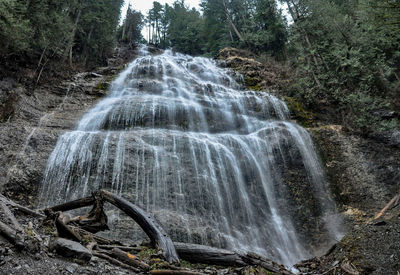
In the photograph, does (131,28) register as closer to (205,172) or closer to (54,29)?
(54,29)

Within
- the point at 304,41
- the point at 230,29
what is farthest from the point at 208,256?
the point at 230,29

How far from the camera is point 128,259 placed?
4.62 metres

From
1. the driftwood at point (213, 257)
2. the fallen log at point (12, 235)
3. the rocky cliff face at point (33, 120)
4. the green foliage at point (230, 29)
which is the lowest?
the driftwood at point (213, 257)

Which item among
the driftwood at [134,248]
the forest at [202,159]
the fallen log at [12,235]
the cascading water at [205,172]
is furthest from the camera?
the cascading water at [205,172]

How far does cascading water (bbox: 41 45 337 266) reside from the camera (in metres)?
9.23

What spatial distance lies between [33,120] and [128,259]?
10368 millimetres

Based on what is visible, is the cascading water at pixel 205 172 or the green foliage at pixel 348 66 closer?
the cascading water at pixel 205 172

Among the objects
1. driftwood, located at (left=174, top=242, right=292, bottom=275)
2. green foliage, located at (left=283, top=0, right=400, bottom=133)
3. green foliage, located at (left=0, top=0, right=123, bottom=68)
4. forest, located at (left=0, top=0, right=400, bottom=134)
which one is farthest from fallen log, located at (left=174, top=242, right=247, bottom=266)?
green foliage, located at (left=0, top=0, right=123, bottom=68)

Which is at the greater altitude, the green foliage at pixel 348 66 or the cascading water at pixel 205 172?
the green foliage at pixel 348 66

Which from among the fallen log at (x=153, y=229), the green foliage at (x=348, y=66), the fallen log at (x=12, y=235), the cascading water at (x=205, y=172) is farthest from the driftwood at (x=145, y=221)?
the green foliage at (x=348, y=66)

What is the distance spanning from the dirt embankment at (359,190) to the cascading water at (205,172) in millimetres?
880

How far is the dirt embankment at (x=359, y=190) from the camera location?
21.0 ft

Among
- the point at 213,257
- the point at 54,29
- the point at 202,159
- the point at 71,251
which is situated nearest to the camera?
the point at 71,251

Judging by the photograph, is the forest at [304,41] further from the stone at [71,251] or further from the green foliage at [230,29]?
the stone at [71,251]
